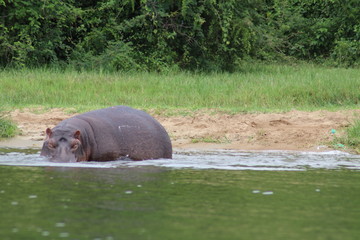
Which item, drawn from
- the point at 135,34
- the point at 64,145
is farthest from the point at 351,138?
the point at 135,34

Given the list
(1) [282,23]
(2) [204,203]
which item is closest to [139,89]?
(2) [204,203]

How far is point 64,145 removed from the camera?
7.75m

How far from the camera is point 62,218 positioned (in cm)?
493

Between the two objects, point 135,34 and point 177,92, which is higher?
point 135,34

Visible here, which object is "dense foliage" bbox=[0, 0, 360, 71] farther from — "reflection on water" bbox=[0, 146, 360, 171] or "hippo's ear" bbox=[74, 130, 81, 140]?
"hippo's ear" bbox=[74, 130, 81, 140]

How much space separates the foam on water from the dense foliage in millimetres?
9445

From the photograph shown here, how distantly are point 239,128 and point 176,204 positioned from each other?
5924mm

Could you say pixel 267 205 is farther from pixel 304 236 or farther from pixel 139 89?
pixel 139 89

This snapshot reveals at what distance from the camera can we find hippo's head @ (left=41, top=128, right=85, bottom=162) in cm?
771

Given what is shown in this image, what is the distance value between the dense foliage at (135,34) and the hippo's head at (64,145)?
35.1 feet

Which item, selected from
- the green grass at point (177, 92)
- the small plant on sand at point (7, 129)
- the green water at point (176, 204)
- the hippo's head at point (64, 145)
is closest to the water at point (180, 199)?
the green water at point (176, 204)

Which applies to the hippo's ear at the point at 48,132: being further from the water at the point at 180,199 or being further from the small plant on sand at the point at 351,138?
the small plant on sand at the point at 351,138

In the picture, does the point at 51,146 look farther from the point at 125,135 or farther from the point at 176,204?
the point at 176,204

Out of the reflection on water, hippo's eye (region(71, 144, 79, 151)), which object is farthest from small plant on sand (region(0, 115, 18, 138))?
hippo's eye (region(71, 144, 79, 151))
